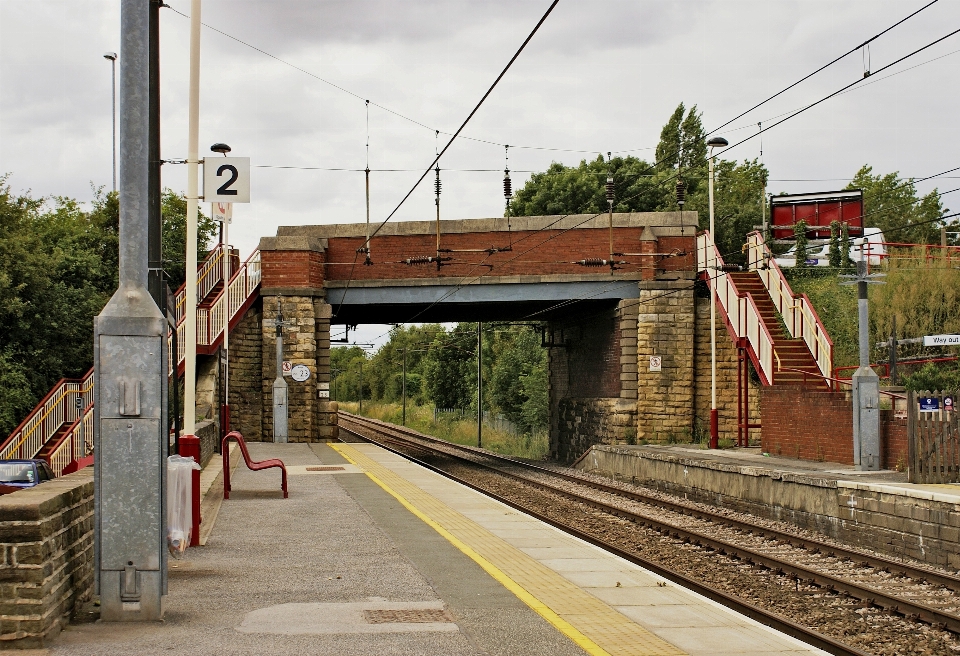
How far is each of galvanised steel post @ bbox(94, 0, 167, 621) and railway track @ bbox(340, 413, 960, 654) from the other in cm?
528

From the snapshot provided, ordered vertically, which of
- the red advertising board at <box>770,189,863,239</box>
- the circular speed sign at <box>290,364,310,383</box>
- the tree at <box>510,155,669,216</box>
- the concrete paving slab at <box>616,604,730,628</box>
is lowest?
the concrete paving slab at <box>616,604,730,628</box>

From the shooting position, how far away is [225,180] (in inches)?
515

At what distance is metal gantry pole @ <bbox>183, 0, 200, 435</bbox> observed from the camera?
12.1 meters

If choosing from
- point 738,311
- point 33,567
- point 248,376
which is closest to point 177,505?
point 33,567

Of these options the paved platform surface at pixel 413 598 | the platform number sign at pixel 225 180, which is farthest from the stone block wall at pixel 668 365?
the platform number sign at pixel 225 180

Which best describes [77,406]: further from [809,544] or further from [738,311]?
[809,544]

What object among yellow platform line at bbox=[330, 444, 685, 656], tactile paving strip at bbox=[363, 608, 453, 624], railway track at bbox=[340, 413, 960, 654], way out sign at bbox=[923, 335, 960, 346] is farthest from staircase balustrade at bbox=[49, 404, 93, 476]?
way out sign at bbox=[923, 335, 960, 346]

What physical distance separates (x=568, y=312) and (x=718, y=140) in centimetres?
1319

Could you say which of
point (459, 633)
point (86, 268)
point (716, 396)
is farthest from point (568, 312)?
point (459, 633)

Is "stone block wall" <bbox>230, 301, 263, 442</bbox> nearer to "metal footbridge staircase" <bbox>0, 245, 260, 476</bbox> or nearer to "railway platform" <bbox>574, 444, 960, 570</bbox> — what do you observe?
"metal footbridge staircase" <bbox>0, 245, 260, 476</bbox>

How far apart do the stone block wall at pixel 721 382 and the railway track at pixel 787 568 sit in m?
7.04

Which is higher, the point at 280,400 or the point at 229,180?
the point at 229,180

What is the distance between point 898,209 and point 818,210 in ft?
77.8

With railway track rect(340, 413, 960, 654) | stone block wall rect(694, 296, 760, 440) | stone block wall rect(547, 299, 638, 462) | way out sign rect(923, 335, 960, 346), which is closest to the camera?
railway track rect(340, 413, 960, 654)
